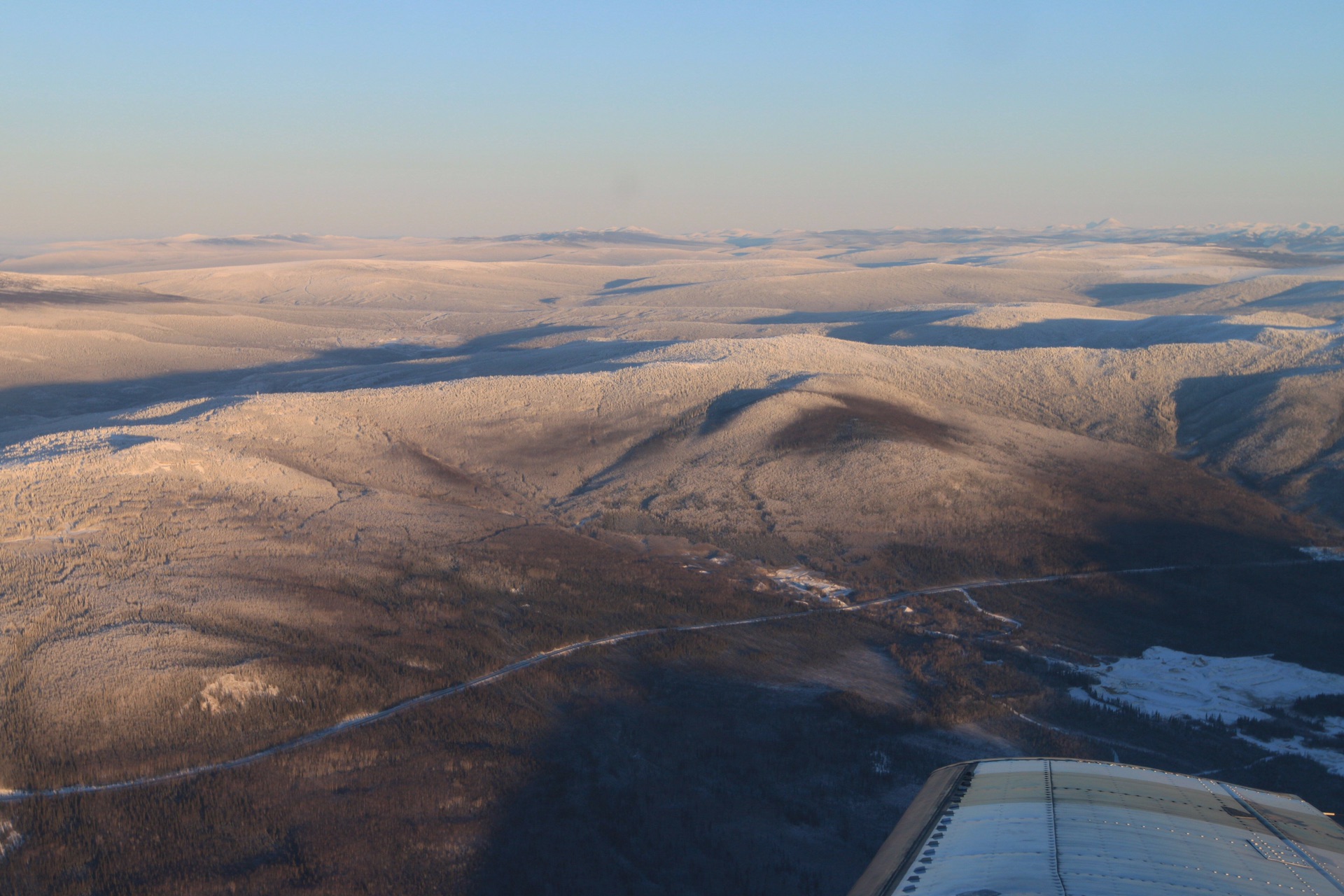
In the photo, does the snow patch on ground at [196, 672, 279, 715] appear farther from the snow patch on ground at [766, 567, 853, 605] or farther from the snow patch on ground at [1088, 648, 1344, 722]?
the snow patch on ground at [1088, 648, 1344, 722]

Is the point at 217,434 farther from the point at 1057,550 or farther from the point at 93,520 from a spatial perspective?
the point at 1057,550

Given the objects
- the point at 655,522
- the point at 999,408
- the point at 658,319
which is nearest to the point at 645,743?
the point at 655,522

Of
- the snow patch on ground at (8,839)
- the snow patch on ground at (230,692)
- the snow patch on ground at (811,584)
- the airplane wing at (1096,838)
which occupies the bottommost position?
the snow patch on ground at (811,584)

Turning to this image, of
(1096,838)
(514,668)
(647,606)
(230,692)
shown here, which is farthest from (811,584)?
(1096,838)

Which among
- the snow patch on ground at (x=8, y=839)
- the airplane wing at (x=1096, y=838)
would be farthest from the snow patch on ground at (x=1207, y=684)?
the snow patch on ground at (x=8, y=839)

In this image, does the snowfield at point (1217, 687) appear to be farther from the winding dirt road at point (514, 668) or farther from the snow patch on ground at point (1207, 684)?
the winding dirt road at point (514, 668)

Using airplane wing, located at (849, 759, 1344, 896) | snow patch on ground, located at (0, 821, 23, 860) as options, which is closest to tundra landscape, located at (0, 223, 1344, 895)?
snow patch on ground, located at (0, 821, 23, 860)

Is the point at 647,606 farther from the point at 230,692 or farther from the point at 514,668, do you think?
the point at 230,692
